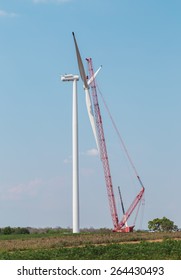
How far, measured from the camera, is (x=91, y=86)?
3981 inches

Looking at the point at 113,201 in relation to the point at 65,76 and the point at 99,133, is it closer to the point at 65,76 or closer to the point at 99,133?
the point at 99,133

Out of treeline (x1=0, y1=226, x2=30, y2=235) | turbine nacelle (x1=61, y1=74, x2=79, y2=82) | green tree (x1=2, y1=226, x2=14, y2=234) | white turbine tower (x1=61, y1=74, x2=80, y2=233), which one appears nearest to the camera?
white turbine tower (x1=61, y1=74, x2=80, y2=233)

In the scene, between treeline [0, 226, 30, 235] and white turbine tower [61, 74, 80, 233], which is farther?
treeline [0, 226, 30, 235]

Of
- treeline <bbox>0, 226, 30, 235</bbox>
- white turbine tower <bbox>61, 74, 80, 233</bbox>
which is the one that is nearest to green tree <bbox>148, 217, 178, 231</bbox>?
treeline <bbox>0, 226, 30, 235</bbox>

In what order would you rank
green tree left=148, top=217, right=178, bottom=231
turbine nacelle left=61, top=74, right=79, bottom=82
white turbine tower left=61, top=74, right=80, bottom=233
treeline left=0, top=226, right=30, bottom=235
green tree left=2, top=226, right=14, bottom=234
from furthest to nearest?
1. green tree left=148, top=217, right=178, bottom=231
2. treeline left=0, top=226, right=30, bottom=235
3. green tree left=2, top=226, right=14, bottom=234
4. turbine nacelle left=61, top=74, right=79, bottom=82
5. white turbine tower left=61, top=74, right=80, bottom=233

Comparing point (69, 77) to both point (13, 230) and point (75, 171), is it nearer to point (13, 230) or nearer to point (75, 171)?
point (75, 171)

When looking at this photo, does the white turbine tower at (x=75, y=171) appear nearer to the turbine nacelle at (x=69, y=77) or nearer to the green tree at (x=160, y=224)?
the turbine nacelle at (x=69, y=77)

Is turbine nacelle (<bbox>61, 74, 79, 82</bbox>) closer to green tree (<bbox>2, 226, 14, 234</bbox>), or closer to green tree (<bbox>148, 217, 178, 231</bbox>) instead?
green tree (<bbox>2, 226, 14, 234</bbox>)

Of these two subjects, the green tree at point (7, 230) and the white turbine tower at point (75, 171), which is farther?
the green tree at point (7, 230)

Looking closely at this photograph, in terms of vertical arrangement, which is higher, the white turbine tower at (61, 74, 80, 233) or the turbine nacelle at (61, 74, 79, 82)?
the turbine nacelle at (61, 74, 79, 82)

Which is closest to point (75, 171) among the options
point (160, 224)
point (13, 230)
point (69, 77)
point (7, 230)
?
point (69, 77)

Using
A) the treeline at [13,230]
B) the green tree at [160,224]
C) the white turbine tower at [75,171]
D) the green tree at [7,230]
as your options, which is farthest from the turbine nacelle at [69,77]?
the green tree at [160,224]
